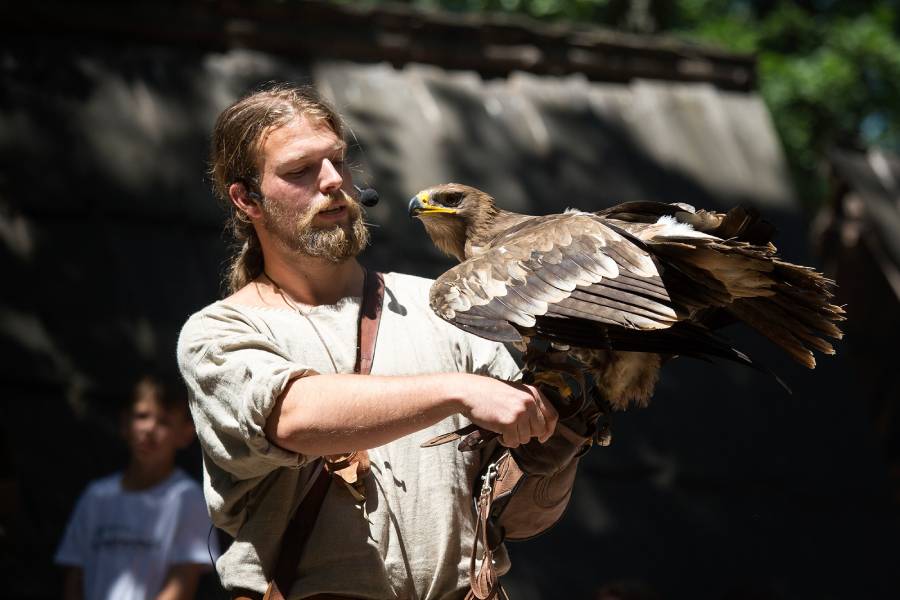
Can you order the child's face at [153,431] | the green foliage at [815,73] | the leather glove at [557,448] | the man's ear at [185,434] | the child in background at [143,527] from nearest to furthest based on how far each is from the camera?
1. the leather glove at [557,448]
2. the child in background at [143,527]
3. the child's face at [153,431]
4. the man's ear at [185,434]
5. the green foliage at [815,73]

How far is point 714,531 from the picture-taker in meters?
5.88

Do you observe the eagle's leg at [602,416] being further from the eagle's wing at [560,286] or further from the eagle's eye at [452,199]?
the eagle's eye at [452,199]

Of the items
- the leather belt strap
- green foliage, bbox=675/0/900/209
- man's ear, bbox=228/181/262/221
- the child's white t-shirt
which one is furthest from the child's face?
green foliage, bbox=675/0/900/209

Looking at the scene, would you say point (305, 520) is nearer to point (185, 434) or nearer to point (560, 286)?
point (560, 286)

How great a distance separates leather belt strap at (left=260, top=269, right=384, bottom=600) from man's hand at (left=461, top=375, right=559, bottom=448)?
437 millimetres

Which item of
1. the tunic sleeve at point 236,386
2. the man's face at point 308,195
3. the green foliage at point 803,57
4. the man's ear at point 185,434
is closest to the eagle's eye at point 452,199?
the man's face at point 308,195

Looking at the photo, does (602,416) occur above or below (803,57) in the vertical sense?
above

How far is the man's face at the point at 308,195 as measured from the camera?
2932 millimetres

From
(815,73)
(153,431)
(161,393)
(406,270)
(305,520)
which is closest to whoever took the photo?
(305,520)

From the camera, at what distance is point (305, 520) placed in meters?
2.73

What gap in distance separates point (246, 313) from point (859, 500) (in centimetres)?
445

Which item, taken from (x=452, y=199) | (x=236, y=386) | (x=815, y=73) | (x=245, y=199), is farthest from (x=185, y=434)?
(x=815, y=73)

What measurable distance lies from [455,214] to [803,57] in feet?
41.2

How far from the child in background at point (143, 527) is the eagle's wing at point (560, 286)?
2126mm
